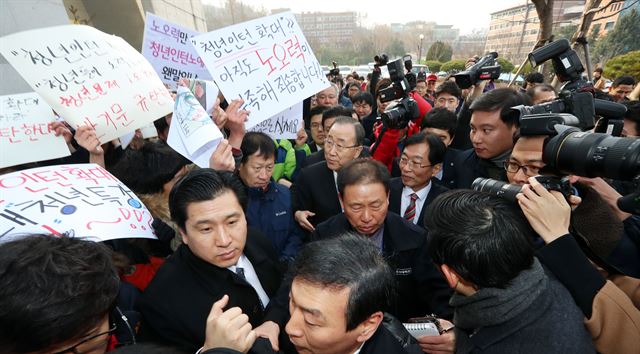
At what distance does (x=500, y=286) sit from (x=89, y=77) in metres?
2.59

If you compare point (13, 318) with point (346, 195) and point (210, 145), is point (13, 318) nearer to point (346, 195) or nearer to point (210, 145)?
point (210, 145)

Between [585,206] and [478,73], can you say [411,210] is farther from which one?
[478,73]

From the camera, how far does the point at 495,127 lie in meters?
2.62

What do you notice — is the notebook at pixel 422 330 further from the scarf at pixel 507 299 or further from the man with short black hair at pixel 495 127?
the man with short black hair at pixel 495 127

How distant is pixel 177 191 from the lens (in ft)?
5.62

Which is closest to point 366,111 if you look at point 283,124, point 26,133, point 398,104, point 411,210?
point 398,104

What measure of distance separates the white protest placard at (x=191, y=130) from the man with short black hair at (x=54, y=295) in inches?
39.3

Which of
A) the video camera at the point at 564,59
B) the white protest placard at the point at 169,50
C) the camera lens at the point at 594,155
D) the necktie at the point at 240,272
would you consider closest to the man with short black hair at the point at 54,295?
the necktie at the point at 240,272

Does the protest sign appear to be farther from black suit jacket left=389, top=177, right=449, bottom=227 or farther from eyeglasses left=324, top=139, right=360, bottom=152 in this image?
black suit jacket left=389, top=177, right=449, bottom=227

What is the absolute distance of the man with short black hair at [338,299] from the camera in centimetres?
126

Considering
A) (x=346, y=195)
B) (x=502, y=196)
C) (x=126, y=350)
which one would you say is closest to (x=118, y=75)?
(x=346, y=195)

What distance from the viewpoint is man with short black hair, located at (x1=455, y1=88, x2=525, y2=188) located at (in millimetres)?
2607

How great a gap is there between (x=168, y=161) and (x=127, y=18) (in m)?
8.79

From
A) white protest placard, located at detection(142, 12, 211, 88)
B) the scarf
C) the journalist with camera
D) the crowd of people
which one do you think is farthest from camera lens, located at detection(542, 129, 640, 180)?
white protest placard, located at detection(142, 12, 211, 88)
